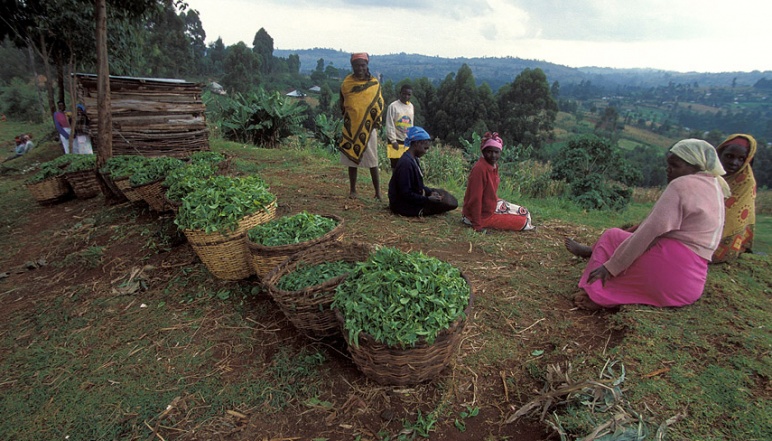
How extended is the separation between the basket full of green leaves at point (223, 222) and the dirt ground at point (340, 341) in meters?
0.30

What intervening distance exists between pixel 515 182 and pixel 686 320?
7.95m

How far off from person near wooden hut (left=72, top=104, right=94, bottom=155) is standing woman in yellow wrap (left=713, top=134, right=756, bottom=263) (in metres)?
12.2

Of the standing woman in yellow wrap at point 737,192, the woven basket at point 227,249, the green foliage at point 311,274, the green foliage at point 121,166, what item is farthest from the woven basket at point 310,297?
the green foliage at point 121,166

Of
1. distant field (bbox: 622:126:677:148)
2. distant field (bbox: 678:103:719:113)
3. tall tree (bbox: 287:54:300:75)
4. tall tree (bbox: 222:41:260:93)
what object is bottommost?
distant field (bbox: 622:126:677:148)

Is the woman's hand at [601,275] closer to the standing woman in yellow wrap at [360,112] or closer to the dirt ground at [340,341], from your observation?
the dirt ground at [340,341]

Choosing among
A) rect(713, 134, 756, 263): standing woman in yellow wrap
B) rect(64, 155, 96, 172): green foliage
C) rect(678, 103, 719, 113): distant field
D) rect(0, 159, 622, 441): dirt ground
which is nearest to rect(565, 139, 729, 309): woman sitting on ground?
rect(0, 159, 622, 441): dirt ground

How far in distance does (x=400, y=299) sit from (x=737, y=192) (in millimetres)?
3698

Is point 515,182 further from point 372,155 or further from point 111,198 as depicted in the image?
point 111,198

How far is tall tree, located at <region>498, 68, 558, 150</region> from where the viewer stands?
4153 centimetres

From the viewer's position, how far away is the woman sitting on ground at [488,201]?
4684 millimetres

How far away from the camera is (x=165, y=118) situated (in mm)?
8984

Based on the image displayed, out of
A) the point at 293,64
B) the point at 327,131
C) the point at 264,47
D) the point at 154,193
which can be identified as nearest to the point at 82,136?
the point at 154,193

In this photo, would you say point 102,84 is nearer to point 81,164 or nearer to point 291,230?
point 81,164

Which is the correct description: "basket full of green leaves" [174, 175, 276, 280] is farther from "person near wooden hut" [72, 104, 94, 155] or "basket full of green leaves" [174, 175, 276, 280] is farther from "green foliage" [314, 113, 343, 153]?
"green foliage" [314, 113, 343, 153]
